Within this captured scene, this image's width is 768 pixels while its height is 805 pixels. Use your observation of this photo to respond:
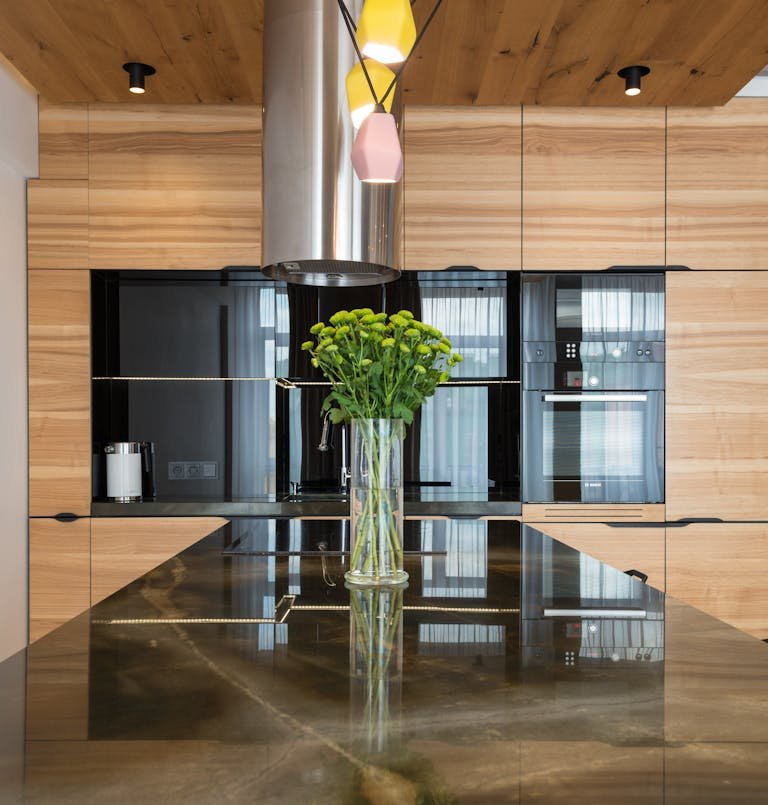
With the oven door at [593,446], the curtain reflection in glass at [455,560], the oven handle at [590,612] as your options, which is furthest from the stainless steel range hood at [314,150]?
the oven door at [593,446]

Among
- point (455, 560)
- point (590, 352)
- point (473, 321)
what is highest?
point (473, 321)

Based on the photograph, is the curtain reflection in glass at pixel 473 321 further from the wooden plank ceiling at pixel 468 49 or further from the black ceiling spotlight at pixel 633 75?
the black ceiling spotlight at pixel 633 75

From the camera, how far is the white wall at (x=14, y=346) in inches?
128

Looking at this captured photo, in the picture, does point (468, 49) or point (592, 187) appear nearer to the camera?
point (468, 49)

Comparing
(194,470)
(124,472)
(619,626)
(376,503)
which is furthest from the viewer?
(194,470)

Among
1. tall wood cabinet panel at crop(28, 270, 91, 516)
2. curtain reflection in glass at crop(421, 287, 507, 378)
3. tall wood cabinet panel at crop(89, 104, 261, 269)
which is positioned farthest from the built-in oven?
tall wood cabinet panel at crop(28, 270, 91, 516)

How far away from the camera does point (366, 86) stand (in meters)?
1.52

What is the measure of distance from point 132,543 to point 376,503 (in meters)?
2.24

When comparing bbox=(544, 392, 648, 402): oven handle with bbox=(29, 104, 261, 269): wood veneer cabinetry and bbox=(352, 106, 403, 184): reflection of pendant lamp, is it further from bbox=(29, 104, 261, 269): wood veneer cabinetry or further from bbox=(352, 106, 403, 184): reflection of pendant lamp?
bbox=(352, 106, 403, 184): reflection of pendant lamp

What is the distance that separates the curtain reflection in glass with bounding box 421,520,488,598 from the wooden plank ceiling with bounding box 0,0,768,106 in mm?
1558

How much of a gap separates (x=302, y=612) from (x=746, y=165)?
3.03 meters

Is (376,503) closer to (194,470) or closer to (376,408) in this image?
(376,408)

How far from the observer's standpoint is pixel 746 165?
138 inches

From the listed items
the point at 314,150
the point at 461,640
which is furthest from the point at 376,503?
the point at 314,150
